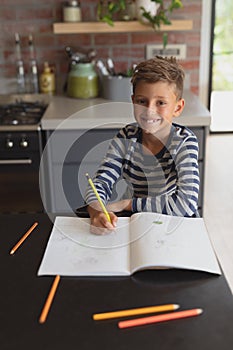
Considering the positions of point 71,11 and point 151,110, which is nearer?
point 151,110

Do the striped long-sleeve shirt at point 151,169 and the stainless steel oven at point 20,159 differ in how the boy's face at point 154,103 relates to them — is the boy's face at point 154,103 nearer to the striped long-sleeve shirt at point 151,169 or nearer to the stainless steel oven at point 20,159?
the striped long-sleeve shirt at point 151,169

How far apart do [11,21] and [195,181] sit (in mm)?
1880

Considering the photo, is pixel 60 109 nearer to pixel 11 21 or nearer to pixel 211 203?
pixel 11 21

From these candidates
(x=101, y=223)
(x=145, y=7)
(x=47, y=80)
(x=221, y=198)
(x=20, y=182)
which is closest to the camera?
(x=101, y=223)

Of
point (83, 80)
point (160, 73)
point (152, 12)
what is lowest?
point (83, 80)

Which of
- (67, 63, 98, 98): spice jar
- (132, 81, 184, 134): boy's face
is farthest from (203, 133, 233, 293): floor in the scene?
(67, 63, 98, 98): spice jar

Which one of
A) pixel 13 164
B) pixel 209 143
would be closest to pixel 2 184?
pixel 13 164

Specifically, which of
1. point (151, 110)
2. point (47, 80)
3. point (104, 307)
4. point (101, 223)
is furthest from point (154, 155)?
point (47, 80)

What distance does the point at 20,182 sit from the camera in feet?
7.68

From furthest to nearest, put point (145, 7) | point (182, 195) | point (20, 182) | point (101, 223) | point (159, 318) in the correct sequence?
1. point (145, 7)
2. point (20, 182)
3. point (182, 195)
4. point (101, 223)
5. point (159, 318)

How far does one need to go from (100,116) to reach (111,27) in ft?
2.10

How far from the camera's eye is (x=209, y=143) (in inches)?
159

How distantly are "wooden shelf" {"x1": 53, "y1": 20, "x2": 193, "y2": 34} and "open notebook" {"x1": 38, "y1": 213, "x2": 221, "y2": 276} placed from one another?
1666 millimetres

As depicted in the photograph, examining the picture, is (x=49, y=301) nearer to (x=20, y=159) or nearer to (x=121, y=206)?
(x=121, y=206)
